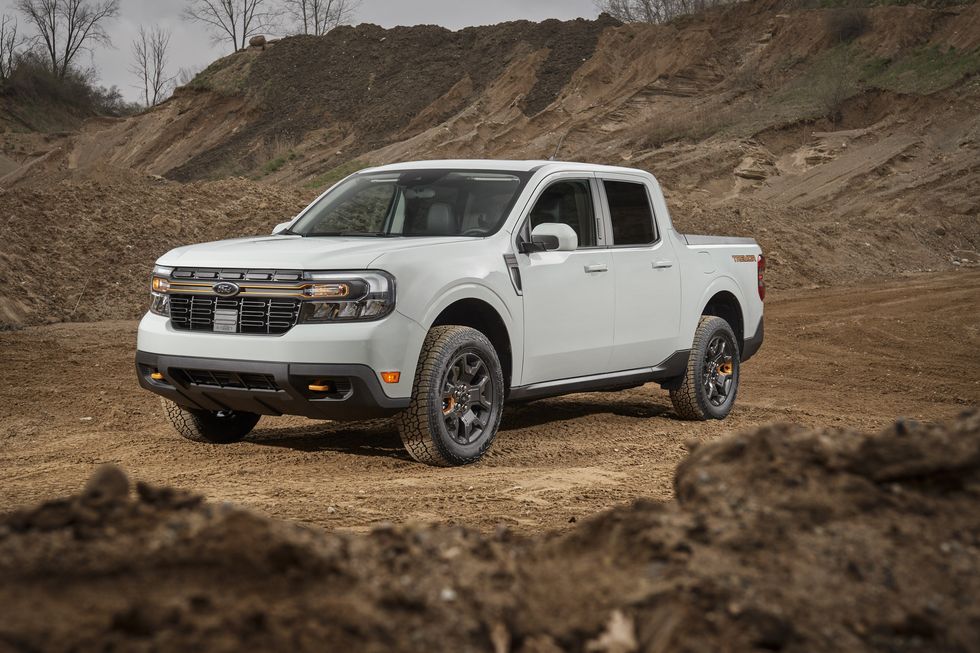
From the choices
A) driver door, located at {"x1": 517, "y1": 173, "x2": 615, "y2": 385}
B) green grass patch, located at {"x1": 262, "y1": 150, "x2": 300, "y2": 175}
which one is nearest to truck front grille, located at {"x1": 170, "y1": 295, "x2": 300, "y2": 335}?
driver door, located at {"x1": 517, "y1": 173, "x2": 615, "y2": 385}

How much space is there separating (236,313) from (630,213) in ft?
11.5

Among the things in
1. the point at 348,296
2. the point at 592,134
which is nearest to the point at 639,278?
the point at 348,296

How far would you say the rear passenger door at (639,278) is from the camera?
883 cm

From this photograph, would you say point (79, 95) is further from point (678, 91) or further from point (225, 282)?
point (225, 282)

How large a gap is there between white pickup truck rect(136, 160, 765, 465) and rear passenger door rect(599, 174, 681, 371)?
Answer: 0.05ft

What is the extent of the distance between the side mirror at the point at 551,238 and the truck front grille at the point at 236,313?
1822mm

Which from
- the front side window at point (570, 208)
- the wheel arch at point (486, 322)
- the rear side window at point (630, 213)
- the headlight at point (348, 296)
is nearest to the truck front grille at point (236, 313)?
the headlight at point (348, 296)

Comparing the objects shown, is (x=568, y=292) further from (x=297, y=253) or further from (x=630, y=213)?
(x=297, y=253)

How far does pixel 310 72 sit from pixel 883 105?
2813 cm

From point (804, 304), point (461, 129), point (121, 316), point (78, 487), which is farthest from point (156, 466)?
point (461, 129)

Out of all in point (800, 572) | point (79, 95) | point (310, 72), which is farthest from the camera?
point (79, 95)

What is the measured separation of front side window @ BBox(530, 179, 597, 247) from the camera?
8414 millimetres

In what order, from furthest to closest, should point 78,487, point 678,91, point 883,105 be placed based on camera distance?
→ point 678,91, point 883,105, point 78,487

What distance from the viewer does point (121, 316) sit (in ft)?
58.7
